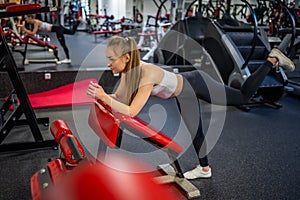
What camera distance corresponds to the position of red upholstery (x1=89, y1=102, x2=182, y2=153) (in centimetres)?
159

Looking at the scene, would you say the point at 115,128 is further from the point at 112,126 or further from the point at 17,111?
the point at 17,111

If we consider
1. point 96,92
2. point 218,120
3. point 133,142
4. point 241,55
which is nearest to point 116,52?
point 96,92

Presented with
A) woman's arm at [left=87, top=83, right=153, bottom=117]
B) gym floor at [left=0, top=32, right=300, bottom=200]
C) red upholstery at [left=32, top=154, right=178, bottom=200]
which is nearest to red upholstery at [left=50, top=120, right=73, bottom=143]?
woman's arm at [left=87, top=83, right=153, bottom=117]

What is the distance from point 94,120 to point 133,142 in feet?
4.90

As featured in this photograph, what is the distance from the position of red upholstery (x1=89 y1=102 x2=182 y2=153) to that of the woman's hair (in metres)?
0.23

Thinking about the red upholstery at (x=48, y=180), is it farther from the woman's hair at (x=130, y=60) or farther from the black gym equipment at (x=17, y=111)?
the black gym equipment at (x=17, y=111)

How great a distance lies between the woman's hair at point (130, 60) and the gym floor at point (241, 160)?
0.93 metres

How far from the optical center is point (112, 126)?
5.16 ft

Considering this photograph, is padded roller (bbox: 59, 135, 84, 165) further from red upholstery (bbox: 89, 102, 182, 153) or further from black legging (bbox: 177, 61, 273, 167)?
black legging (bbox: 177, 61, 273, 167)

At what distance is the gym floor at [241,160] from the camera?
2.29 metres

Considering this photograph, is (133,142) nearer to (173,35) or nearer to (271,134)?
(271,134)

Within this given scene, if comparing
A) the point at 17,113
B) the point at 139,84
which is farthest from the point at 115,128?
the point at 17,113

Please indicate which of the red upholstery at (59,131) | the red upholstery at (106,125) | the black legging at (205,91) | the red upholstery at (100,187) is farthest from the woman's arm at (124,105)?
the red upholstery at (100,187)

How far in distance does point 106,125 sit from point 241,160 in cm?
172
